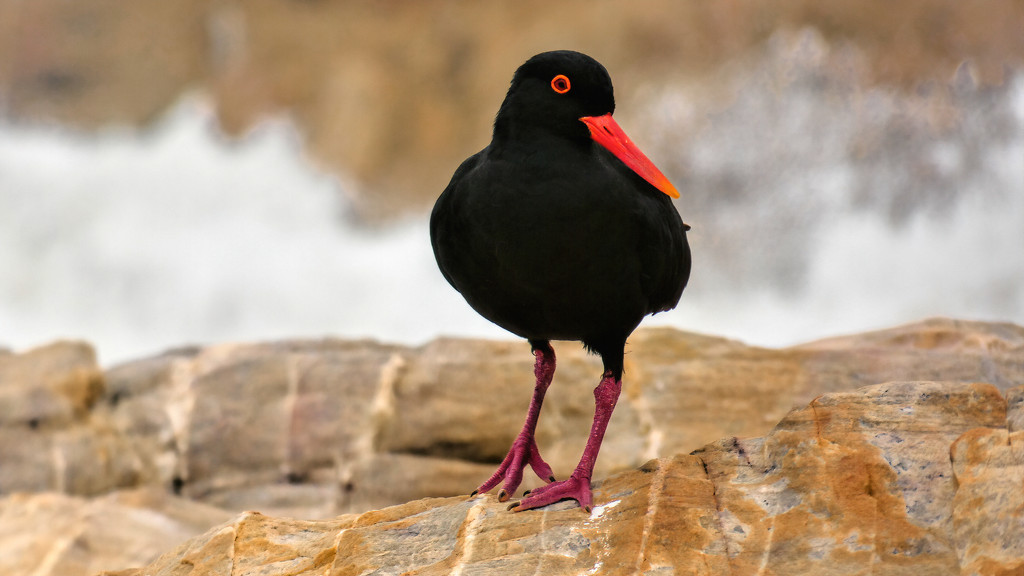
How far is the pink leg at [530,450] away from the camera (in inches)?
179

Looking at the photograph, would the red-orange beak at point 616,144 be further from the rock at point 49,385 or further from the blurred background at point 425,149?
the blurred background at point 425,149

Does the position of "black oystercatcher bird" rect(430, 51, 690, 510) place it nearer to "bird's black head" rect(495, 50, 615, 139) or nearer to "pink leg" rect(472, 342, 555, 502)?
"bird's black head" rect(495, 50, 615, 139)

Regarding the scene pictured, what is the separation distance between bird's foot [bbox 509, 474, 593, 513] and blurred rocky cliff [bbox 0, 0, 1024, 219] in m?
14.0

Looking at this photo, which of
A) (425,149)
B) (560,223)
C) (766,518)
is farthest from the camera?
(425,149)

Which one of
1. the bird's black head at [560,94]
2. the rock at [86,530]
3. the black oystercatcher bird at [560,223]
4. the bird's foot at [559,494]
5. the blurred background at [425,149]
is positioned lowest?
the rock at [86,530]

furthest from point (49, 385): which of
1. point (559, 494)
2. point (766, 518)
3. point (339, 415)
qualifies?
point (766, 518)

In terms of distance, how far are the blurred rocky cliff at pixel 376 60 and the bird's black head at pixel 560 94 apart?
45.0ft

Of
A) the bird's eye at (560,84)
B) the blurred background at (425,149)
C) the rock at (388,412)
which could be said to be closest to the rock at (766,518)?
the bird's eye at (560,84)

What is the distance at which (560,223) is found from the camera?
393cm

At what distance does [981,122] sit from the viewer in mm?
15391

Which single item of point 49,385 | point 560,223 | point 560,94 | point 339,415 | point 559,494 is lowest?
point 559,494

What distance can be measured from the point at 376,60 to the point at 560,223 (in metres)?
17.6

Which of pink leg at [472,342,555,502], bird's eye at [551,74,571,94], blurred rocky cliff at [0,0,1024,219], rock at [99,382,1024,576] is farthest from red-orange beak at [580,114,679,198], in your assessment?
blurred rocky cliff at [0,0,1024,219]

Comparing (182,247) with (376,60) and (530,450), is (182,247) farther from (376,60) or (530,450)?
(530,450)
